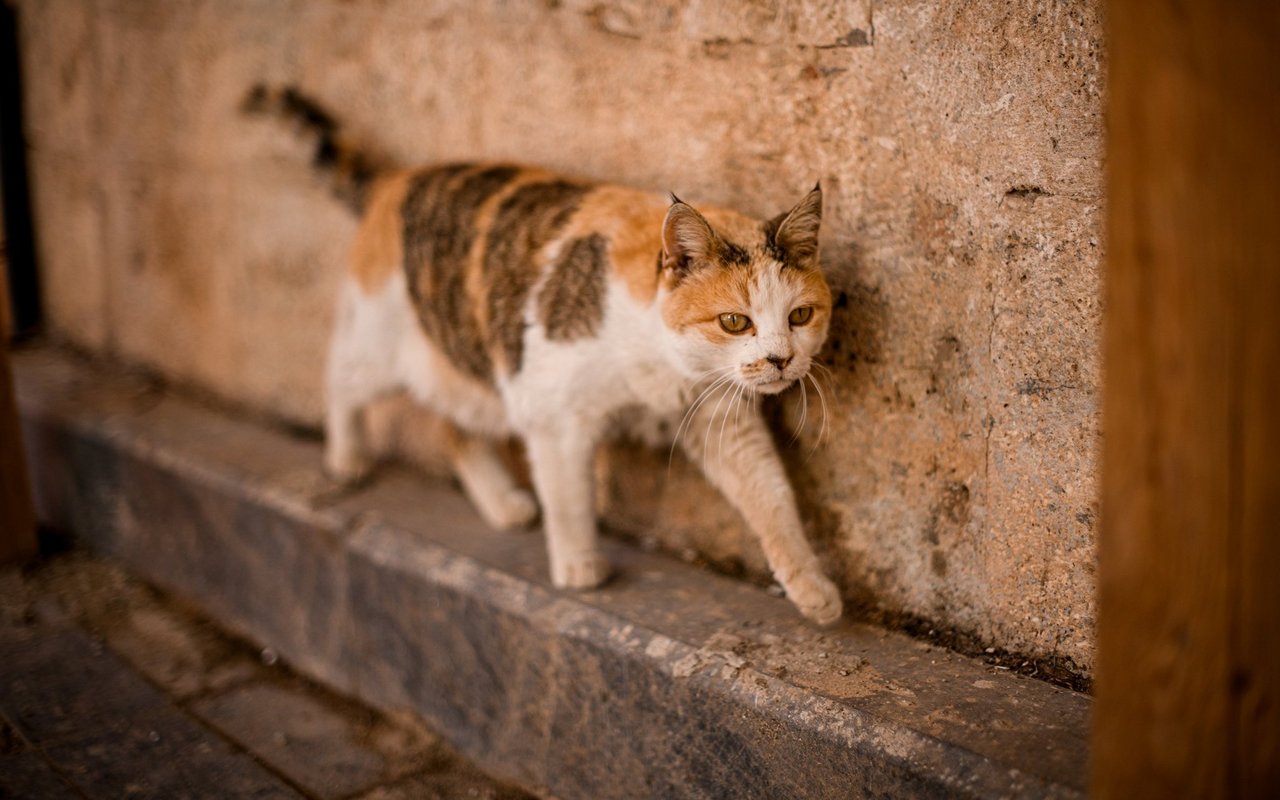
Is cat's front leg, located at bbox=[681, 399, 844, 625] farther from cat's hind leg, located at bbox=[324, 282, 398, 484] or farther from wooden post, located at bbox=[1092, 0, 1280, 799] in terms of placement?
cat's hind leg, located at bbox=[324, 282, 398, 484]

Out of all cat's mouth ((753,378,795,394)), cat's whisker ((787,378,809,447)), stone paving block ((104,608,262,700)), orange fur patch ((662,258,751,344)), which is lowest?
stone paving block ((104,608,262,700))

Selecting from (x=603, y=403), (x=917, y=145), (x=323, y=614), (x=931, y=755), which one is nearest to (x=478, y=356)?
(x=603, y=403)

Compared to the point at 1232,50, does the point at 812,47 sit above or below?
above

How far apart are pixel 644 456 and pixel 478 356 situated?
19.9 inches

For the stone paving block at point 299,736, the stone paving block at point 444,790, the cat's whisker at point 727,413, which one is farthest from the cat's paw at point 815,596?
the stone paving block at point 299,736

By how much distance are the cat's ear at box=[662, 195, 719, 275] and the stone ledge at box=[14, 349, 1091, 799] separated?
788mm

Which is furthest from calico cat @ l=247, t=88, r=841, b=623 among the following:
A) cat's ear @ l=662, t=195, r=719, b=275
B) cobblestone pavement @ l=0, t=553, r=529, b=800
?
cobblestone pavement @ l=0, t=553, r=529, b=800

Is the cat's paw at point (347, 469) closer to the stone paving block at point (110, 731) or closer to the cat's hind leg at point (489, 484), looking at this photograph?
the cat's hind leg at point (489, 484)

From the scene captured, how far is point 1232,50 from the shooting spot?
918 millimetres

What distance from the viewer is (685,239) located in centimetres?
192

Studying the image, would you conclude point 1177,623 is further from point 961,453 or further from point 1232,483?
point 961,453

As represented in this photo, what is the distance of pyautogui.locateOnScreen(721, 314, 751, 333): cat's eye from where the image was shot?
6.31 ft

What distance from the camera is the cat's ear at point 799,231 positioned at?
188cm

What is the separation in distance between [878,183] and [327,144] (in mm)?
1836
